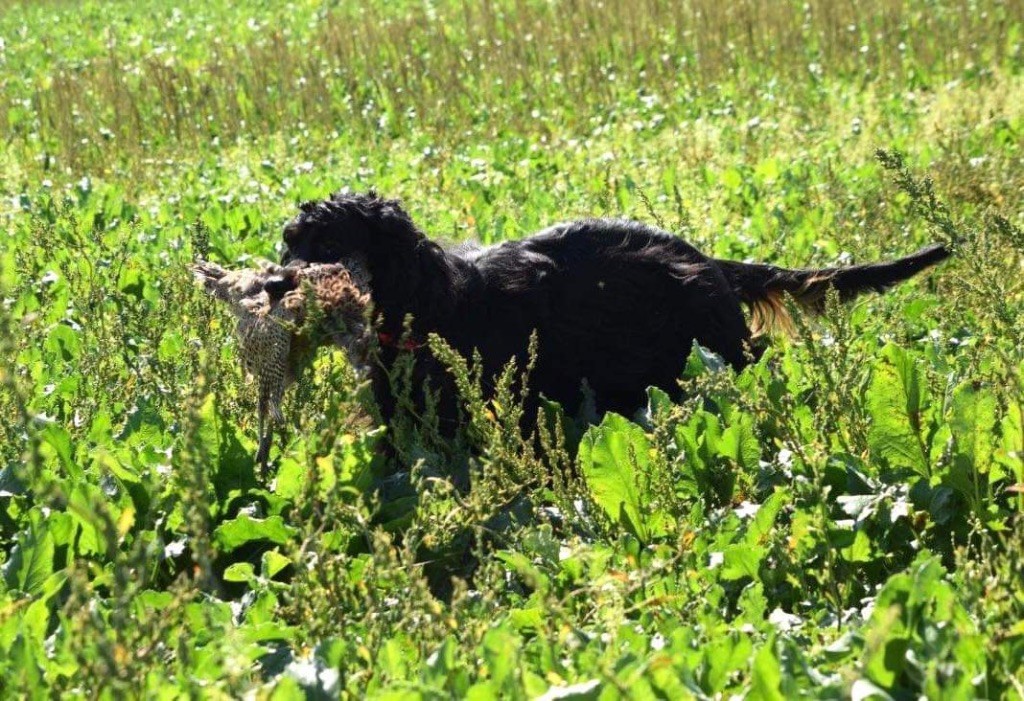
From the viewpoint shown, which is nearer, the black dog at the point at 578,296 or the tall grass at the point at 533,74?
the black dog at the point at 578,296

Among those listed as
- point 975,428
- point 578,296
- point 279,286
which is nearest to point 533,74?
point 578,296

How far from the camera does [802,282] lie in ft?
18.3

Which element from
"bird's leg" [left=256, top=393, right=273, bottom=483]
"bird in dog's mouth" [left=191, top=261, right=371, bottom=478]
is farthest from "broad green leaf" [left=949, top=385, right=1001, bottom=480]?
"bird's leg" [left=256, top=393, right=273, bottom=483]

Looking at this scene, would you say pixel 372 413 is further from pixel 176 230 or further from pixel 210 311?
pixel 176 230

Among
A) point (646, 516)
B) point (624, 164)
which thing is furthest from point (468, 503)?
point (624, 164)

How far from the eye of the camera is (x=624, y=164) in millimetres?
9195

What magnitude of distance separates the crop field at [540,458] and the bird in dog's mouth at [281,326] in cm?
11

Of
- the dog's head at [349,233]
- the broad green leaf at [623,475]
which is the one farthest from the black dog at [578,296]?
the broad green leaf at [623,475]

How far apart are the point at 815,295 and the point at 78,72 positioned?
11.4m

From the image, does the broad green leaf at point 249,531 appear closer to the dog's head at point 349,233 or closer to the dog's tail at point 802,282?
the dog's head at point 349,233

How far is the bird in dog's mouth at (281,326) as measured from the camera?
419 cm

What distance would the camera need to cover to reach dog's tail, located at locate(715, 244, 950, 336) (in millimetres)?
5348

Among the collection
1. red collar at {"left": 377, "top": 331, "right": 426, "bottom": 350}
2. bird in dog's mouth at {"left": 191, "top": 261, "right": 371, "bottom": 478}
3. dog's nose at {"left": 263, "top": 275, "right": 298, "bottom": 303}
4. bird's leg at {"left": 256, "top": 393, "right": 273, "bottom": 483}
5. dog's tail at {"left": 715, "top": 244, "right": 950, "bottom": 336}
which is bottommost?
dog's tail at {"left": 715, "top": 244, "right": 950, "bottom": 336}

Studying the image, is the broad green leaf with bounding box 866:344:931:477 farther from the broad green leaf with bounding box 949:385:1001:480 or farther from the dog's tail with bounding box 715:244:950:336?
the dog's tail with bounding box 715:244:950:336
